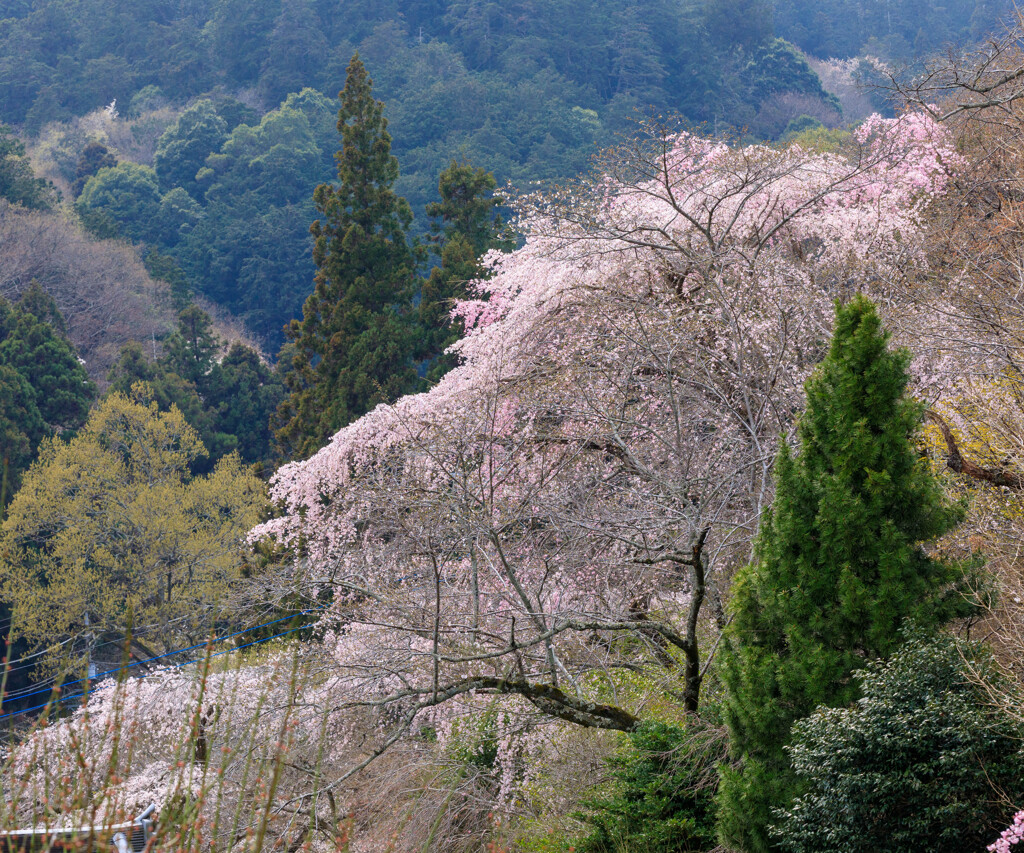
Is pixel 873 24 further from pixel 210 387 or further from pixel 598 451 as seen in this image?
pixel 598 451

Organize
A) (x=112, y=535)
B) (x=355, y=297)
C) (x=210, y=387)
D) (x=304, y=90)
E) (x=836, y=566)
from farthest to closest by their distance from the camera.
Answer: (x=304, y=90) → (x=210, y=387) → (x=112, y=535) → (x=355, y=297) → (x=836, y=566)

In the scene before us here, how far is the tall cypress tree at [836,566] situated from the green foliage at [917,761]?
0.27 m

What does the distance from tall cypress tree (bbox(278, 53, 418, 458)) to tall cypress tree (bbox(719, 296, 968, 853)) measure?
13.5 metres

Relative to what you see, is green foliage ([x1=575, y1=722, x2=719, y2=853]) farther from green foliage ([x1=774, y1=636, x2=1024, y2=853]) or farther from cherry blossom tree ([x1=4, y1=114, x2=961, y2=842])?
green foliage ([x1=774, y1=636, x2=1024, y2=853])

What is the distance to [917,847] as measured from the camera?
3836mm

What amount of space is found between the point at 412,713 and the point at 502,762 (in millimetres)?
2570

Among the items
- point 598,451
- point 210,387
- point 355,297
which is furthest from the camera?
point 210,387

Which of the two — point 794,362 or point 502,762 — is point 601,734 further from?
point 794,362

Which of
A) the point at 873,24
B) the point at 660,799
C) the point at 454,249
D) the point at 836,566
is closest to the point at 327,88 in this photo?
the point at 454,249

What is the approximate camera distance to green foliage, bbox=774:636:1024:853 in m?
3.71

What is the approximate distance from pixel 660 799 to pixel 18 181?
1246 inches

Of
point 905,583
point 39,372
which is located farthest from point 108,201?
point 905,583

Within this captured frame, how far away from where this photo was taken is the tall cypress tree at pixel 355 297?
1795 centimetres

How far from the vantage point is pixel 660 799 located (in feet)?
17.5
